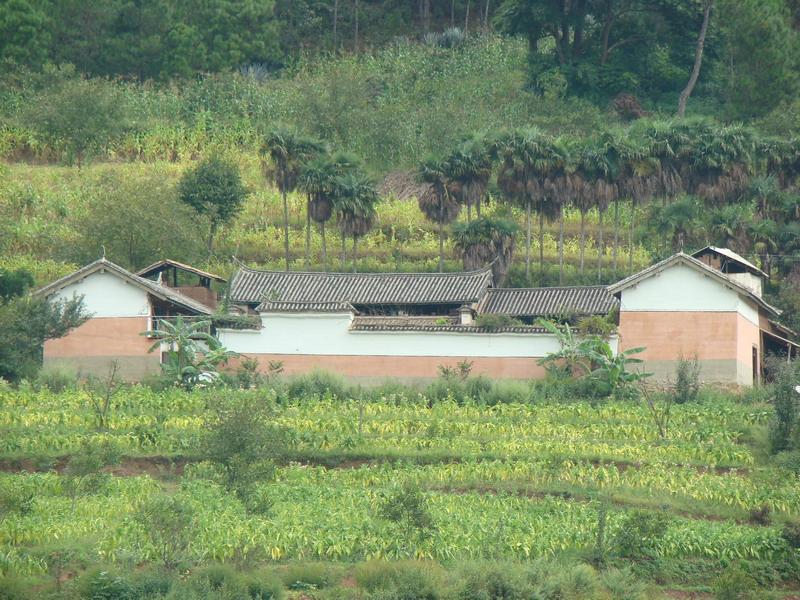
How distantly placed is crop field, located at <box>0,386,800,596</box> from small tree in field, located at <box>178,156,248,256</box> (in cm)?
1652

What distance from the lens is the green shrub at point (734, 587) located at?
34.5m

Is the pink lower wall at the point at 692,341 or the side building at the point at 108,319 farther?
the side building at the point at 108,319

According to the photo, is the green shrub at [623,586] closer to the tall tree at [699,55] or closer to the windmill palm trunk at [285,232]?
the windmill palm trunk at [285,232]

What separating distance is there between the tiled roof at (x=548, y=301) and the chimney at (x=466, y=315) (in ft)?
1.07

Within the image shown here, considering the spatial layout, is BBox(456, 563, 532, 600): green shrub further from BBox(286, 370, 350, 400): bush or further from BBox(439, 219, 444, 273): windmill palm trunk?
BBox(439, 219, 444, 273): windmill palm trunk

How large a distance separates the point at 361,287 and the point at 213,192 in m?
10.6

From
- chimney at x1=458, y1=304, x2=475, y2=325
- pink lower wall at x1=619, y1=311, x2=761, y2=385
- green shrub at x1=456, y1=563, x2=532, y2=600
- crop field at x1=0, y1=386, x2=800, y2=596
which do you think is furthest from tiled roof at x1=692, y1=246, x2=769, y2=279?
green shrub at x1=456, y1=563, x2=532, y2=600

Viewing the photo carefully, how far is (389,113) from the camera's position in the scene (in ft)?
260

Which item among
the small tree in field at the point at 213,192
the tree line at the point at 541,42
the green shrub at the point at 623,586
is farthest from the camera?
the tree line at the point at 541,42

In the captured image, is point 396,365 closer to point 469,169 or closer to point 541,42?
point 469,169

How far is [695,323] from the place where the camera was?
53781 millimetres

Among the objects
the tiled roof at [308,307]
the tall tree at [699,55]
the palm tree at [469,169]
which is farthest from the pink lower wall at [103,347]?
the tall tree at [699,55]

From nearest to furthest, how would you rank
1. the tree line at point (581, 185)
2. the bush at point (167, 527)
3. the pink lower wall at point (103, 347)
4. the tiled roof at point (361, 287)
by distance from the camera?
1. the bush at point (167, 527)
2. the pink lower wall at point (103, 347)
3. the tiled roof at point (361, 287)
4. the tree line at point (581, 185)

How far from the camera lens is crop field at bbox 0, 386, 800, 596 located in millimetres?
36750
